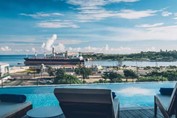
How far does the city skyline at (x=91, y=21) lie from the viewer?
564 inches

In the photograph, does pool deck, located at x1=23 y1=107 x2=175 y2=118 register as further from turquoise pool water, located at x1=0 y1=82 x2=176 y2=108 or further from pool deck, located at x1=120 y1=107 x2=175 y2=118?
turquoise pool water, located at x1=0 y1=82 x2=176 y2=108

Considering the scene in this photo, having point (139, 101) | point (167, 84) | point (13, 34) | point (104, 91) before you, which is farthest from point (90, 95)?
point (13, 34)

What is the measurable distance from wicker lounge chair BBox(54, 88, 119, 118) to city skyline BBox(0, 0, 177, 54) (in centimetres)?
981

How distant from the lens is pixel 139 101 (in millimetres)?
7164

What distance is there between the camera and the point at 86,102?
283 centimetres

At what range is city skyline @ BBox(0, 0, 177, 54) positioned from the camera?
47.0 feet

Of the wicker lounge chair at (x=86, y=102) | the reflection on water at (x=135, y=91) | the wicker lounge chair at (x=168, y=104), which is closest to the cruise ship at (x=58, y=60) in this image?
the reflection on water at (x=135, y=91)

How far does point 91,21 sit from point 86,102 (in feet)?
67.4

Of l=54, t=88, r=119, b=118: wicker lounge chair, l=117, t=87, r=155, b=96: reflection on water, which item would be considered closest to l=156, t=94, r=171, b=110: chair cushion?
l=54, t=88, r=119, b=118: wicker lounge chair

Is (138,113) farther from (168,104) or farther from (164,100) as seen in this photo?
(168,104)

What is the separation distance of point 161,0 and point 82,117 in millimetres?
10226

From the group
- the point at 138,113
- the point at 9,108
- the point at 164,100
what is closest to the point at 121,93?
the point at 138,113

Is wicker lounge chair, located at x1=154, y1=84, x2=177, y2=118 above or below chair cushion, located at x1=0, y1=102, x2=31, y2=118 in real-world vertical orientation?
above

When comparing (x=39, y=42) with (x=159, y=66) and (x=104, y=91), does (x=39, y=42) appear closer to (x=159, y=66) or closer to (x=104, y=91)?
(x=159, y=66)
